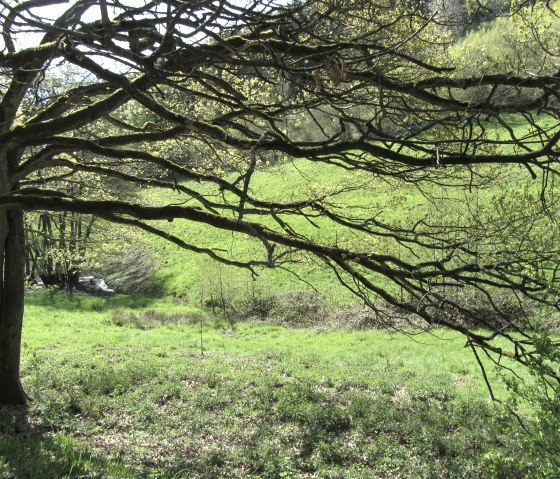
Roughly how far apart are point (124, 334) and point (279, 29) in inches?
618

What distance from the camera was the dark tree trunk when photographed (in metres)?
8.49

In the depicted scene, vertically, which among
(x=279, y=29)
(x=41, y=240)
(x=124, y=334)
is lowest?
(x=124, y=334)

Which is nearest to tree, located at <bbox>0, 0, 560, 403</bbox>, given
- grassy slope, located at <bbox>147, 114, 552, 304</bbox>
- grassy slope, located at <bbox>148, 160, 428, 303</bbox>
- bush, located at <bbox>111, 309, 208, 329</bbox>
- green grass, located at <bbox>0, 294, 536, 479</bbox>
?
green grass, located at <bbox>0, 294, 536, 479</bbox>

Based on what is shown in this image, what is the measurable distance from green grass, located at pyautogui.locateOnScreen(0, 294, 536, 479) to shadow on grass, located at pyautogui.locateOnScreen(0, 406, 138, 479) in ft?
0.08

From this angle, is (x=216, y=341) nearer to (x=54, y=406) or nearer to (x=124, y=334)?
(x=124, y=334)

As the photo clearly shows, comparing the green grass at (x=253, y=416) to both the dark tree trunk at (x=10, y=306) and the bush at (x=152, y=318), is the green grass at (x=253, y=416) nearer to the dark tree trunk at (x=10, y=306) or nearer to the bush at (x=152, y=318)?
the dark tree trunk at (x=10, y=306)

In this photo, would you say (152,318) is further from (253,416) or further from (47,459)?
(47,459)

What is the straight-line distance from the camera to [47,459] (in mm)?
5359

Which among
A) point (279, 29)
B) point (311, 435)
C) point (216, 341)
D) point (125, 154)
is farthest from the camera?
point (216, 341)

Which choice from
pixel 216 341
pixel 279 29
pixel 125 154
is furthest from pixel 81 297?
pixel 279 29

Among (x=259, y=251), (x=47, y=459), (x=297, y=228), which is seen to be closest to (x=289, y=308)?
(x=259, y=251)

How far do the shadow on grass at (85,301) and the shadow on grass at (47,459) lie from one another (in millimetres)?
19363

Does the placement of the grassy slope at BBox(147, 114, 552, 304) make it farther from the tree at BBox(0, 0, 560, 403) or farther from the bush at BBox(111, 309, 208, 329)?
the tree at BBox(0, 0, 560, 403)

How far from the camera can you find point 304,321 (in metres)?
22.8
